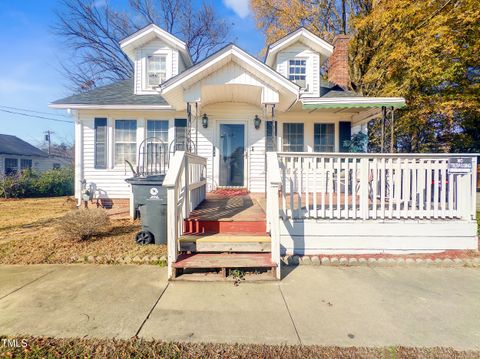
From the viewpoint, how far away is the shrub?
4.70 meters

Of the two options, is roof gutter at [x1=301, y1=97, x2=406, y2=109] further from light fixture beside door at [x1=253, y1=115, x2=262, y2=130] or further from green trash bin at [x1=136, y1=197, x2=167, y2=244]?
green trash bin at [x1=136, y1=197, x2=167, y2=244]

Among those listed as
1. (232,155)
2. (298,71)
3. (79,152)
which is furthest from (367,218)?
(79,152)

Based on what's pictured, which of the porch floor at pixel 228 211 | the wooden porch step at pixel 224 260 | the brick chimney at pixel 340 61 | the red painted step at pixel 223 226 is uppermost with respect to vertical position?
the brick chimney at pixel 340 61

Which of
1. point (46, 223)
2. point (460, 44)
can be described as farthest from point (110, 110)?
point (460, 44)

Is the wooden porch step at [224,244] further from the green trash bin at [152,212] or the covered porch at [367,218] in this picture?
the green trash bin at [152,212]

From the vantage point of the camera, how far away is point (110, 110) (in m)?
7.87

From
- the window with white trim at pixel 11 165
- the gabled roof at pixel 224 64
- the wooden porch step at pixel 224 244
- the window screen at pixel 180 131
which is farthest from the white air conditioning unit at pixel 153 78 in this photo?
the window with white trim at pixel 11 165

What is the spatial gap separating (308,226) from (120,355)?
3.09 meters

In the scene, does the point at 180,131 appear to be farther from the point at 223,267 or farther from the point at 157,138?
the point at 223,267

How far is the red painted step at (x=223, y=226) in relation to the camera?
4.21 meters

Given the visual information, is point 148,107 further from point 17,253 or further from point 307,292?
point 307,292

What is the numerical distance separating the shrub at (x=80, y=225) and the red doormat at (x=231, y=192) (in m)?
3.35

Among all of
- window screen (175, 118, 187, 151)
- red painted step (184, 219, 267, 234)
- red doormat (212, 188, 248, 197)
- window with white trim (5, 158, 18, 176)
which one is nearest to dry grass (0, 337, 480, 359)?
red painted step (184, 219, 267, 234)

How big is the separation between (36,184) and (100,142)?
385 inches
